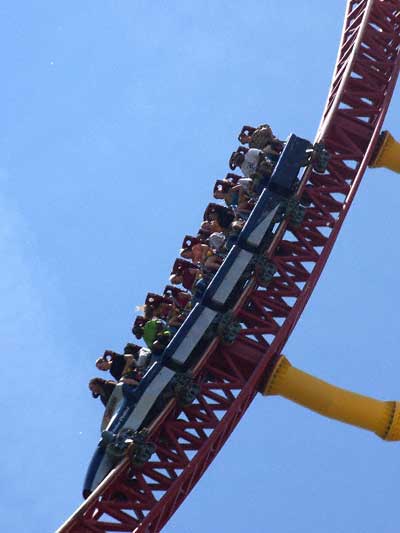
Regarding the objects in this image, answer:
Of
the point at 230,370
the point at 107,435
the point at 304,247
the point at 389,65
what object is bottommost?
the point at 107,435

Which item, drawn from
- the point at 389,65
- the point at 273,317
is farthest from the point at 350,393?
the point at 389,65

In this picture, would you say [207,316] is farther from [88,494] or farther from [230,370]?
[88,494]

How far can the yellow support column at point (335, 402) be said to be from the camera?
860 inches

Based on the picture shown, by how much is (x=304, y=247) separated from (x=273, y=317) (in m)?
1.16

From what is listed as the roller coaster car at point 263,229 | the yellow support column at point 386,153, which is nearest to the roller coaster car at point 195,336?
the roller coaster car at point 263,229

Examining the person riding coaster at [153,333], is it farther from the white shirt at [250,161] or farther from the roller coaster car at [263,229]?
the white shirt at [250,161]

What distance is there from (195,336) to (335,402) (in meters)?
1.73

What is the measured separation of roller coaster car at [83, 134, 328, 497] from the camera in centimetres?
2148

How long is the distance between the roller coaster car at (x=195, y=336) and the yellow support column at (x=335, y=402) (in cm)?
74

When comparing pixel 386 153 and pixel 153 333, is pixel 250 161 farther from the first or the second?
pixel 153 333

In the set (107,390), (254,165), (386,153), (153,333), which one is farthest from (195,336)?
(386,153)

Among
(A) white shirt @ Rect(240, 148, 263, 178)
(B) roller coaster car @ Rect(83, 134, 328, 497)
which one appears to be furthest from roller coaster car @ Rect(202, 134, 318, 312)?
(A) white shirt @ Rect(240, 148, 263, 178)

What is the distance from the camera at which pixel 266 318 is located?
22.4 m

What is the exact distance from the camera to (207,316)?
22047 mm
